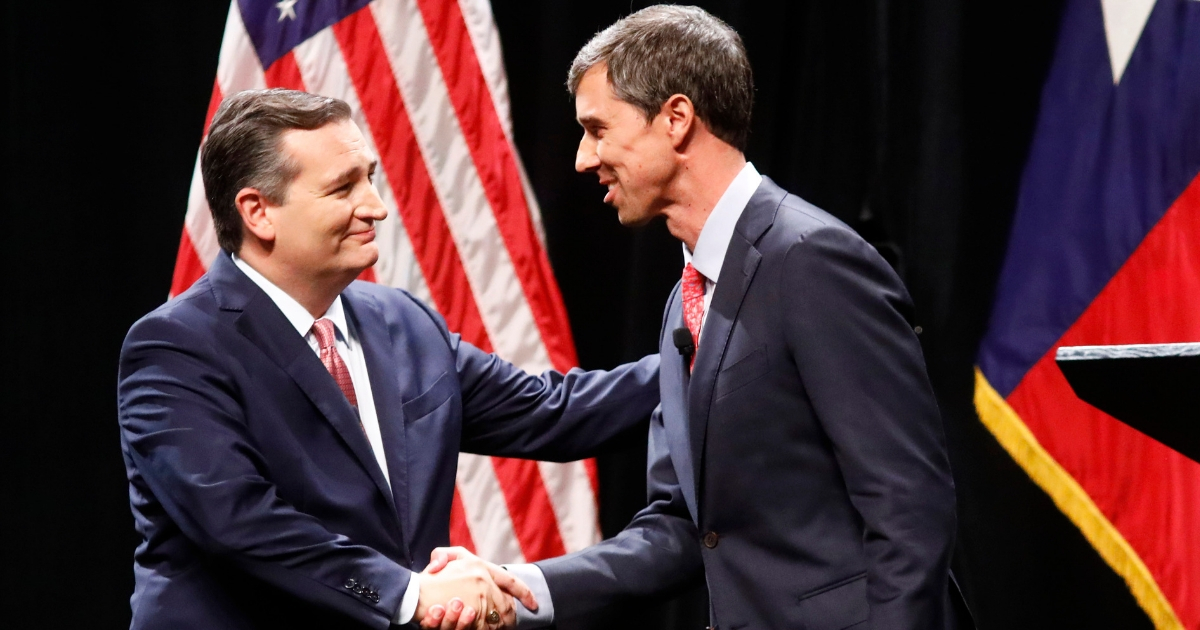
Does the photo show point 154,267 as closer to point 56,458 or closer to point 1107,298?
point 56,458

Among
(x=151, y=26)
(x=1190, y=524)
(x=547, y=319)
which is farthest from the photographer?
(x=151, y=26)

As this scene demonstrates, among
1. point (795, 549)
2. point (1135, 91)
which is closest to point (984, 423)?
point (1135, 91)

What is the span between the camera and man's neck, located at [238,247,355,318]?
1.94m

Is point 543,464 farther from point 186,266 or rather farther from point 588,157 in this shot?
point 588,157

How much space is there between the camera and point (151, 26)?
3258 millimetres

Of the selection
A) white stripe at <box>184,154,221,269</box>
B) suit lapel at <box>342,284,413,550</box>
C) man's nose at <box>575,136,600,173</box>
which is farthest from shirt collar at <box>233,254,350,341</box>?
white stripe at <box>184,154,221,269</box>

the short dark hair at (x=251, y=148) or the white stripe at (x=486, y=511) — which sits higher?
the short dark hair at (x=251, y=148)

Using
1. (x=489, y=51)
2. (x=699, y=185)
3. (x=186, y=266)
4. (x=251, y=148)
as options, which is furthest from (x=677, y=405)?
(x=186, y=266)

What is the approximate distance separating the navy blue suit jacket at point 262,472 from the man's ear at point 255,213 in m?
0.07

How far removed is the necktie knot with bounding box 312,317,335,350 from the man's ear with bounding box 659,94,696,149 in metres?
0.62

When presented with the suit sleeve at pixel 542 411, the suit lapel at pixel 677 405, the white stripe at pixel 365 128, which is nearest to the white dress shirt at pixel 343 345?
the suit sleeve at pixel 542 411

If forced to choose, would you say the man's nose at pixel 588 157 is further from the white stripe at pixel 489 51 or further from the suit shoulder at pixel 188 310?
Result: the white stripe at pixel 489 51

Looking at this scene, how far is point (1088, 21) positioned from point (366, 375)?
178cm

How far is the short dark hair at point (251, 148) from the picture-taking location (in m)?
1.94
